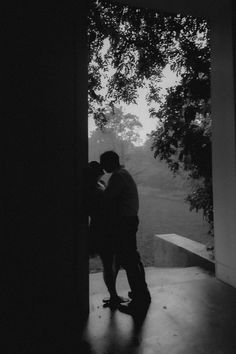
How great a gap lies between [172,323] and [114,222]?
4.03 feet

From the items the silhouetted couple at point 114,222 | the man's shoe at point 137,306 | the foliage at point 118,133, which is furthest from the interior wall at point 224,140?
the foliage at point 118,133

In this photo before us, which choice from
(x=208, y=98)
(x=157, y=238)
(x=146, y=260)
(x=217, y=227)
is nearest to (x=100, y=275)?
(x=217, y=227)

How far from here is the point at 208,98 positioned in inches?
206

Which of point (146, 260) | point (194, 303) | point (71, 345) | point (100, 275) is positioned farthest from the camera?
point (146, 260)

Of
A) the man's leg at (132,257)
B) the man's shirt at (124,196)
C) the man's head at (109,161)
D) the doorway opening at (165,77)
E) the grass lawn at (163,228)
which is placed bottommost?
the grass lawn at (163,228)

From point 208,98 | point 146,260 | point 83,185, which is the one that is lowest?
point 146,260

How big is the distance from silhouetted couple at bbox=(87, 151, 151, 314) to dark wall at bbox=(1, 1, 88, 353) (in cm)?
16

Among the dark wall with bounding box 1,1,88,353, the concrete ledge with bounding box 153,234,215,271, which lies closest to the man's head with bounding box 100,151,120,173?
the dark wall with bounding box 1,1,88,353

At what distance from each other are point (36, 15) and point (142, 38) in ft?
10.5

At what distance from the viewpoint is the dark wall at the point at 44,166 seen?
9.88 ft

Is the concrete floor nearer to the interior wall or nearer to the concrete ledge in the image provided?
the interior wall

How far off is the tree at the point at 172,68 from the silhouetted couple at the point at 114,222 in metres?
2.21

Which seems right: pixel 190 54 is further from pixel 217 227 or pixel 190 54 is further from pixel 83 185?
pixel 83 185

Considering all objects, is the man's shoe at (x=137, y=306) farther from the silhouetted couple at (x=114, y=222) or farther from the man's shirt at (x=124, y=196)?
the man's shirt at (x=124, y=196)
